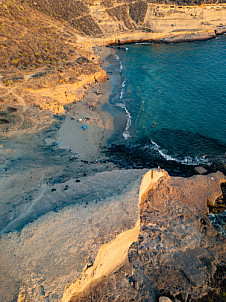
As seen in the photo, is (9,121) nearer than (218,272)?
No

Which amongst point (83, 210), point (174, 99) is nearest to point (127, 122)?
point (174, 99)

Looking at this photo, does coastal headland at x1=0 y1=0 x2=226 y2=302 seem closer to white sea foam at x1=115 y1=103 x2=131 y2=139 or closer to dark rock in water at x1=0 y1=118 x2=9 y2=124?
dark rock in water at x1=0 y1=118 x2=9 y2=124

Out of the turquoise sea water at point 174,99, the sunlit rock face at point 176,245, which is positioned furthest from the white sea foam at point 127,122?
the sunlit rock face at point 176,245

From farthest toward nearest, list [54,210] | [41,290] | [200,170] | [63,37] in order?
[63,37]
[200,170]
[54,210]
[41,290]

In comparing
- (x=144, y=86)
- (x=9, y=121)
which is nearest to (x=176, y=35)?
(x=144, y=86)

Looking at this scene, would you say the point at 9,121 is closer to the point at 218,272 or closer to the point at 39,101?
the point at 39,101

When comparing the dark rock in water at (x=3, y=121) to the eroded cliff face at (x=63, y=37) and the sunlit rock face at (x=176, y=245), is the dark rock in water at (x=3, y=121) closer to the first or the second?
the eroded cliff face at (x=63, y=37)

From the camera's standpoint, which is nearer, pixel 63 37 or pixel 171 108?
pixel 171 108

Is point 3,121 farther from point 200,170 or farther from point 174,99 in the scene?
point 174,99
